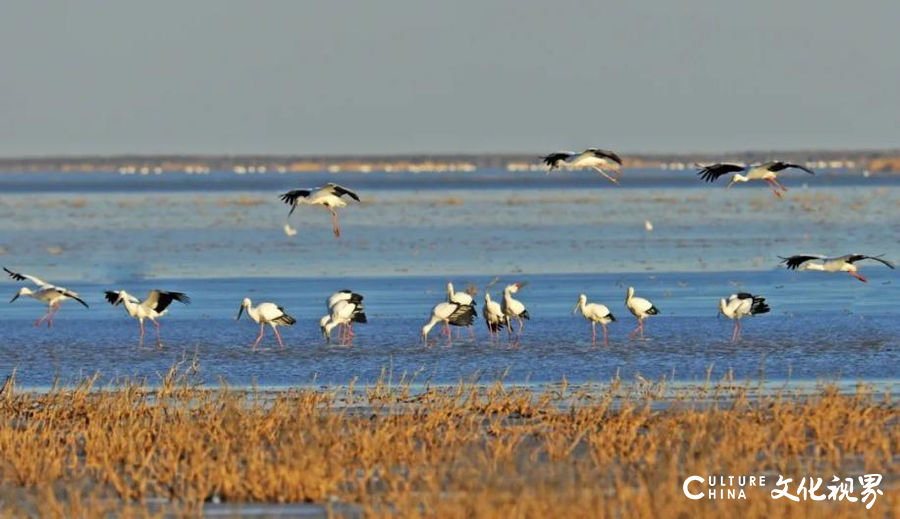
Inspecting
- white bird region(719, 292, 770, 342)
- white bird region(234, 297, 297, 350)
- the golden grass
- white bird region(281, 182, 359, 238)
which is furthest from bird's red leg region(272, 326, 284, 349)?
the golden grass

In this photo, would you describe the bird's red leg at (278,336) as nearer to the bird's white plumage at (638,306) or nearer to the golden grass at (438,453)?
the bird's white plumage at (638,306)

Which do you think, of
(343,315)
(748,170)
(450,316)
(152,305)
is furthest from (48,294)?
(748,170)

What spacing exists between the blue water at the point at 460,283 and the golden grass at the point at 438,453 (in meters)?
3.20

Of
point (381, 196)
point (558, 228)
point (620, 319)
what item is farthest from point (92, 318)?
point (381, 196)

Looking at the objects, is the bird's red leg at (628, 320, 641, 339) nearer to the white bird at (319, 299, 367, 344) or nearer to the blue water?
the blue water

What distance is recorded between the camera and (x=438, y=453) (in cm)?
946

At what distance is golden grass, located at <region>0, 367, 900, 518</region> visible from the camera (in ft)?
25.8

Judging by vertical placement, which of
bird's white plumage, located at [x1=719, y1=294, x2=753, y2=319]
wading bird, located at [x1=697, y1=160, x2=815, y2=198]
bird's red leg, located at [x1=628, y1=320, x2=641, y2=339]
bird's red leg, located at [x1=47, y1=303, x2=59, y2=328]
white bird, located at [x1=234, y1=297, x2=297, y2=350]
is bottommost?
bird's red leg, located at [x1=47, y1=303, x2=59, y2=328]

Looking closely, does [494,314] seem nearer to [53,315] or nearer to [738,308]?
[738,308]

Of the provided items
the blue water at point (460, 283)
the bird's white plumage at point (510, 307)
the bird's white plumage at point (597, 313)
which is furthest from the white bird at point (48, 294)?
the bird's white plumage at point (597, 313)

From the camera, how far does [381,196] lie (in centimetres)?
6512

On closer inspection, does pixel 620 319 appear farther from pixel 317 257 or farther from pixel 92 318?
pixel 317 257

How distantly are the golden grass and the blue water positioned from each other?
3.20 meters

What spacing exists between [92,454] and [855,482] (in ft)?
13.3
